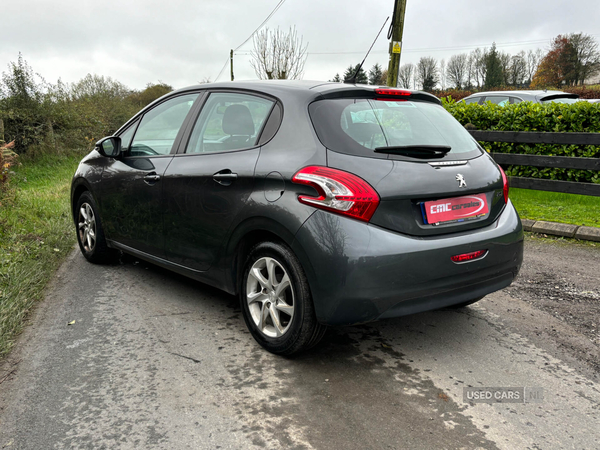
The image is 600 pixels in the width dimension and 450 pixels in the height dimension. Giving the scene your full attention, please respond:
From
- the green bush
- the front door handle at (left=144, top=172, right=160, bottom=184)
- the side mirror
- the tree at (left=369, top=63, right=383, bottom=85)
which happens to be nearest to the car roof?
the front door handle at (left=144, top=172, right=160, bottom=184)

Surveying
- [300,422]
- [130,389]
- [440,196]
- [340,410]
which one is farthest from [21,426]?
[440,196]

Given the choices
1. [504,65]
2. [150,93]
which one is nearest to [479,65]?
[504,65]

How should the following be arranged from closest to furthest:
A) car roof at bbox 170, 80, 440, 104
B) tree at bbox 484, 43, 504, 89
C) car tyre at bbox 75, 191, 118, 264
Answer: car roof at bbox 170, 80, 440, 104, car tyre at bbox 75, 191, 118, 264, tree at bbox 484, 43, 504, 89

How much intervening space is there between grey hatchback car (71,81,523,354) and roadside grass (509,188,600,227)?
4076 millimetres

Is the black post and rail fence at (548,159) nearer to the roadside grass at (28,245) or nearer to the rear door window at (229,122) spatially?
the rear door window at (229,122)

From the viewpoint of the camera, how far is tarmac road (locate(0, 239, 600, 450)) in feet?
8.04

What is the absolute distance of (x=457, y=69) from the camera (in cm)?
8281

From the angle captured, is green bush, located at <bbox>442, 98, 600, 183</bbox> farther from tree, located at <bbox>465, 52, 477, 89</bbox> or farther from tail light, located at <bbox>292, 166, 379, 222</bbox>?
tree, located at <bbox>465, 52, 477, 89</bbox>

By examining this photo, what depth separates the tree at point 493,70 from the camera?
70438 mm

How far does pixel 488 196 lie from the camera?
3277mm

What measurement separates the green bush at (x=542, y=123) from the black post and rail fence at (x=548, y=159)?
0.94ft

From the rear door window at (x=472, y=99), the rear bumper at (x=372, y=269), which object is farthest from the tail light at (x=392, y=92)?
the rear door window at (x=472, y=99)

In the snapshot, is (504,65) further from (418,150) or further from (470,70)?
(418,150)

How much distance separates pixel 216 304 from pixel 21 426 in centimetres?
187
